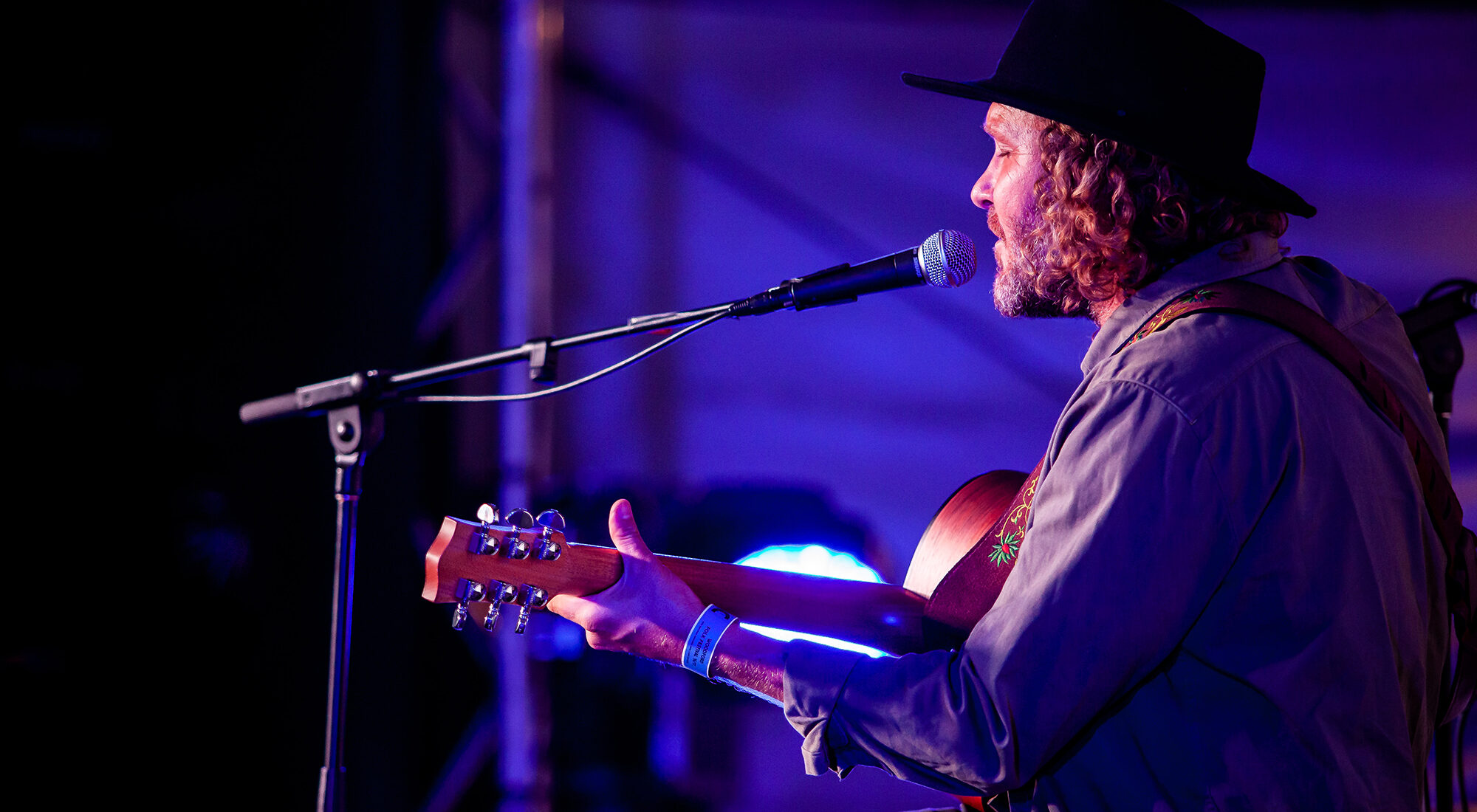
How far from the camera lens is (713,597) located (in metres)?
1.74

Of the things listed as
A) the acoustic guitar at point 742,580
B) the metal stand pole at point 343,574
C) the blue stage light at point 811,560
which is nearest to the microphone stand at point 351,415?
the metal stand pole at point 343,574

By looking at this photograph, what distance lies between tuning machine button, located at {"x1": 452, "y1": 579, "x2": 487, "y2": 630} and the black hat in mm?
1053

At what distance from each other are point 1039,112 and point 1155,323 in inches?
14.1

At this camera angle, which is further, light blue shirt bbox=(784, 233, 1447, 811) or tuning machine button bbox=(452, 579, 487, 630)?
tuning machine button bbox=(452, 579, 487, 630)

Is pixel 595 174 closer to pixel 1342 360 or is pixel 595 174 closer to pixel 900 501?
pixel 900 501

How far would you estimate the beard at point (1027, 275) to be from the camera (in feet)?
5.33

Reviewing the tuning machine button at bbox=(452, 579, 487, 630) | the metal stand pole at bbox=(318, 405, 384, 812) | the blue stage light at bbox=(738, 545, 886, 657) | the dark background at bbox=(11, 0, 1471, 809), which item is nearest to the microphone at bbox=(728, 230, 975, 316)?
the tuning machine button at bbox=(452, 579, 487, 630)

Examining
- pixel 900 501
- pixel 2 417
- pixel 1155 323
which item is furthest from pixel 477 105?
pixel 1155 323

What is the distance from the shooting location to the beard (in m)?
1.62

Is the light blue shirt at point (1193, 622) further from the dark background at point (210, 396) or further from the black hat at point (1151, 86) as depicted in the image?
the dark background at point (210, 396)

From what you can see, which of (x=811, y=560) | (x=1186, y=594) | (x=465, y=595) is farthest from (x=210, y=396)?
(x=1186, y=594)

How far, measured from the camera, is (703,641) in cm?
151

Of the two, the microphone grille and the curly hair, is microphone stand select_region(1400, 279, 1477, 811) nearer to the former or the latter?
the curly hair

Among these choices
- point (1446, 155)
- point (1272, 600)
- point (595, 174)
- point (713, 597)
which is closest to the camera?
point (1272, 600)
